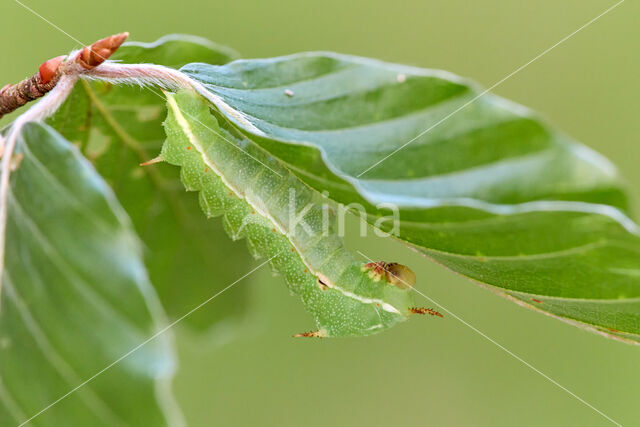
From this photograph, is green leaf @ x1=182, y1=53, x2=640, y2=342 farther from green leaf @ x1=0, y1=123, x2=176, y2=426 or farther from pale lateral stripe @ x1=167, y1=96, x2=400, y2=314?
green leaf @ x1=0, y1=123, x2=176, y2=426

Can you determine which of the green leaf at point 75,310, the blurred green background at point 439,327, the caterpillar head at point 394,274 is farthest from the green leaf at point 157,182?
the blurred green background at point 439,327

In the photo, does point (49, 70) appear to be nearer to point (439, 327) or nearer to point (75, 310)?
point (75, 310)

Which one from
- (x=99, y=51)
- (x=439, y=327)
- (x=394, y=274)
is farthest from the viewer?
(x=439, y=327)

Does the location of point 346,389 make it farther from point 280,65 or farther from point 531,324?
point 280,65

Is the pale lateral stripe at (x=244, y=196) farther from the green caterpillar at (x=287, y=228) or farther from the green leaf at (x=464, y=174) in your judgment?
the green leaf at (x=464, y=174)

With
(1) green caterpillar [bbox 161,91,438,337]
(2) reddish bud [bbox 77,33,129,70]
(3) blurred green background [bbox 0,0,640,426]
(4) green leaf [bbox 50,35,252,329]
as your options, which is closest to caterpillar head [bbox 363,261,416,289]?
(1) green caterpillar [bbox 161,91,438,337]

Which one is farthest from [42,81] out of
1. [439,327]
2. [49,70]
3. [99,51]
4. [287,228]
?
[439,327]
